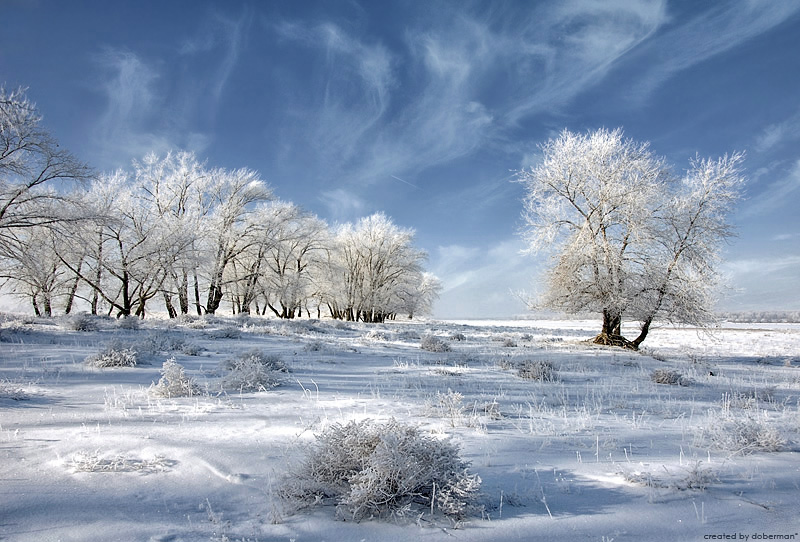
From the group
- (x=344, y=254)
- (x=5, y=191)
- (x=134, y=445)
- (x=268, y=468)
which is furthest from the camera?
(x=344, y=254)

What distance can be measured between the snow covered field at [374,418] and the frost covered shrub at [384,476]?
0.10 meters

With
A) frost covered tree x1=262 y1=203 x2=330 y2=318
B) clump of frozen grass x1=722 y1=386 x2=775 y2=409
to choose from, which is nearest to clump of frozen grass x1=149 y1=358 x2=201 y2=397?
clump of frozen grass x1=722 y1=386 x2=775 y2=409

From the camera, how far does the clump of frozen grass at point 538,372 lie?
8.45 metres

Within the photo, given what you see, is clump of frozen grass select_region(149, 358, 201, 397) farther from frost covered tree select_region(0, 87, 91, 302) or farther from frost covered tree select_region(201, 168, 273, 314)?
frost covered tree select_region(201, 168, 273, 314)

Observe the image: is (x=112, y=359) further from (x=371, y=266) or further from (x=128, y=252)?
(x=371, y=266)

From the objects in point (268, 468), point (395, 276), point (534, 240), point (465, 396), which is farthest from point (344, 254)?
point (268, 468)

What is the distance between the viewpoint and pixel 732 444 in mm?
3736

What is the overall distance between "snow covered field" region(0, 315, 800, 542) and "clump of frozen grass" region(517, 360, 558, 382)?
670 mm

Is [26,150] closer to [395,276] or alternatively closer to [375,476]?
[375,476]

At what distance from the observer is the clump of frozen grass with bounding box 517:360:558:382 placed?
845 centimetres

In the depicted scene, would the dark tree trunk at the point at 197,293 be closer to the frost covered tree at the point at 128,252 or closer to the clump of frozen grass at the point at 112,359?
the frost covered tree at the point at 128,252

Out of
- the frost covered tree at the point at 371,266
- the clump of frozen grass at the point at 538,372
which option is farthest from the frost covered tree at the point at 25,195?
the frost covered tree at the point at 371,266

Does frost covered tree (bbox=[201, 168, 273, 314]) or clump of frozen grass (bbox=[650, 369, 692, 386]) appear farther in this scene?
frost covered tree (bbox=[201, 168, 273, 314])

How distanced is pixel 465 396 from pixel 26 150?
17.5 m
